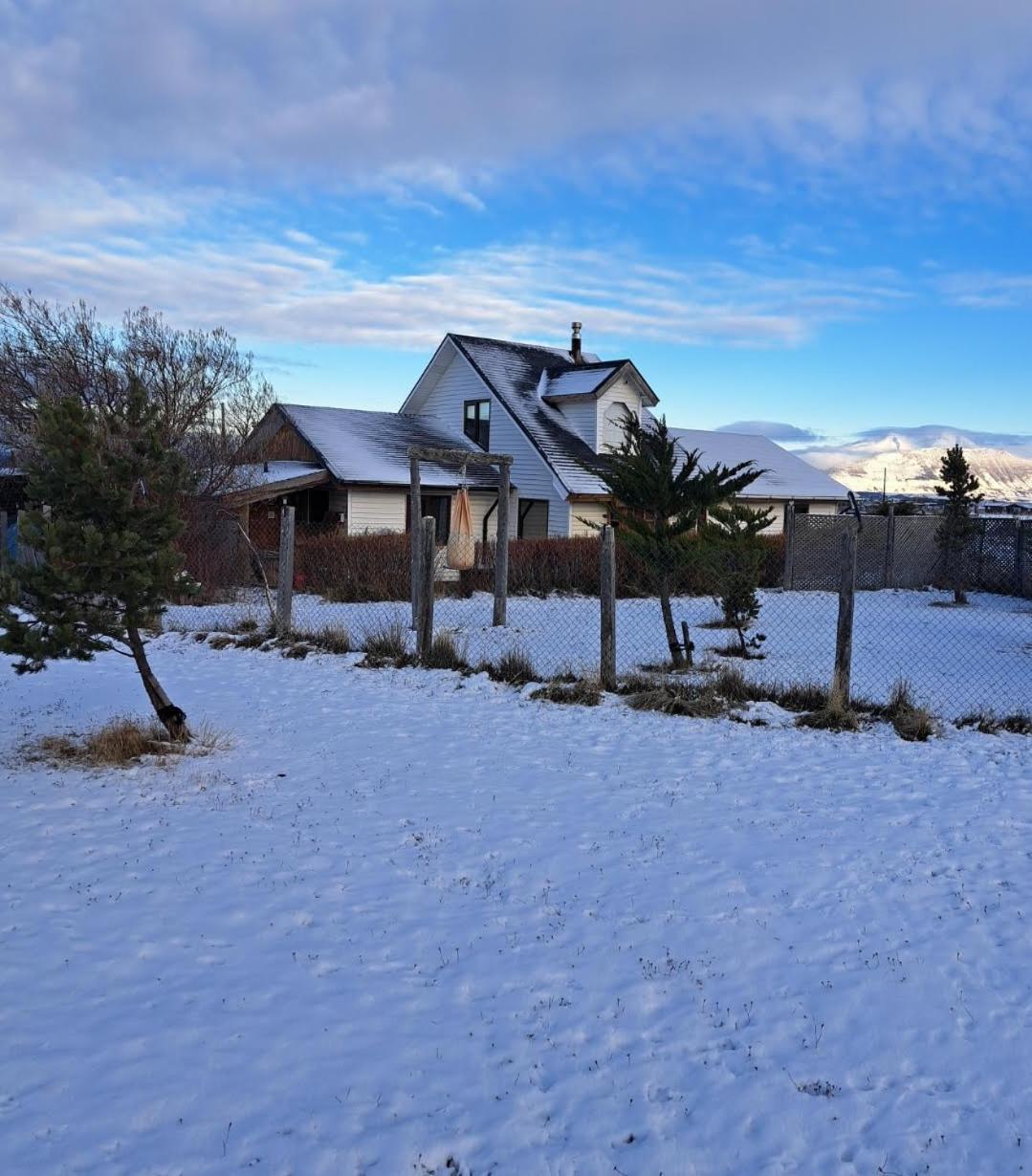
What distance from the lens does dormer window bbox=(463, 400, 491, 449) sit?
3194cm

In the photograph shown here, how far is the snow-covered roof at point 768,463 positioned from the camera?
3744 cm

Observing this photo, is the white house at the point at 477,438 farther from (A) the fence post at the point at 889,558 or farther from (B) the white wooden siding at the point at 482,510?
(A) the fence post at the point at 889,558

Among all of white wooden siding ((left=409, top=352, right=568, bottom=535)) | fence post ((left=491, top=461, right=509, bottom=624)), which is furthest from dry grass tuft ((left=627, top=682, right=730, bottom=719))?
white wooden siding ((left=409, top=352, right=568, bottom=535))

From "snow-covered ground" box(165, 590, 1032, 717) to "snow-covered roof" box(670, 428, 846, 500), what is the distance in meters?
16.5

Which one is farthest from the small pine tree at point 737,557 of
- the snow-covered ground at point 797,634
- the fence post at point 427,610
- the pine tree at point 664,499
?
the fence post at point 427,610

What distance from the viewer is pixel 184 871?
5.61m

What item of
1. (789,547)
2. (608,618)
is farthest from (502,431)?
(608,618)

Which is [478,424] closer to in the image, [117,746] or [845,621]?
[845,621]

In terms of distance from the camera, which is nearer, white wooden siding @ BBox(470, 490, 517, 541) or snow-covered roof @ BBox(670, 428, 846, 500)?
white wooden siding @ BBox(470, 490, 517, 541)

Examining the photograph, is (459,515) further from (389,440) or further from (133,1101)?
(133,1101)

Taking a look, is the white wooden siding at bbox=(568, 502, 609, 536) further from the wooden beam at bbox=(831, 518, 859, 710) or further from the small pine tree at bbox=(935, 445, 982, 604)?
the wooden beam at bbox=(831, 518, 859, 710)

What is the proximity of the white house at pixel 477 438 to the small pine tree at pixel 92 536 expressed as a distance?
676 inches

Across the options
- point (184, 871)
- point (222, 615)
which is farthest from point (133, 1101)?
point (222, 615)

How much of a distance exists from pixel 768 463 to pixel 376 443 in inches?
680
